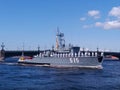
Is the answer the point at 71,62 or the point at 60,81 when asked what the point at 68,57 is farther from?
the point at 60,81

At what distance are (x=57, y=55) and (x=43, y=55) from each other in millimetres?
12350

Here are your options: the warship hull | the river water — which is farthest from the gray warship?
the river water

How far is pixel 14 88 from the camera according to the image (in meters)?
63.1

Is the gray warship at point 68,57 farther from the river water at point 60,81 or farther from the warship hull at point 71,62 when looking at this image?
the river water at point 60,81

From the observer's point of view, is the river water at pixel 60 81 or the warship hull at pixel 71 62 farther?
the warship hull at pixel 71 62

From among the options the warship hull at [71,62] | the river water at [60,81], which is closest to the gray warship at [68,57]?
the warship hull at [71,62]

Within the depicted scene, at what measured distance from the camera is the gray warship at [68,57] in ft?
433

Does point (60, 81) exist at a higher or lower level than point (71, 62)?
lower

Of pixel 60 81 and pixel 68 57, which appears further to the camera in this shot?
pixel 68 57

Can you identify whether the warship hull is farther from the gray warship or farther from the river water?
the river water

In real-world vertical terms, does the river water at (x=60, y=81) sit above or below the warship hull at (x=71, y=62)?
below

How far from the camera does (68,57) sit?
139 m

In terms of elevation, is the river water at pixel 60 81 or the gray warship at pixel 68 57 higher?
the gray warship at pixel 68 57

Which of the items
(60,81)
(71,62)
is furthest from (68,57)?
(60,81)
